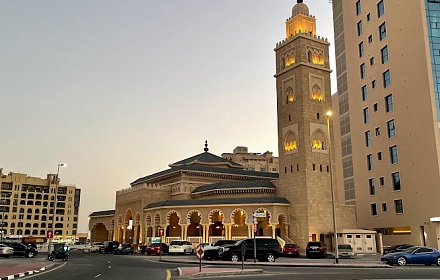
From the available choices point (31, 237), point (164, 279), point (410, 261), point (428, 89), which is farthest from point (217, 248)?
point (31, 237)

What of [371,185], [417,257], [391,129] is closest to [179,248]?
[417,257]

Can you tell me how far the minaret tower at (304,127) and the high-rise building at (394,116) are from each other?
6.32 m

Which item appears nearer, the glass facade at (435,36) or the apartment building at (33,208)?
the glass facade at (435,36)

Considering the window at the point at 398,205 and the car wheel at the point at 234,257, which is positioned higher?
the window at the point at 398,205

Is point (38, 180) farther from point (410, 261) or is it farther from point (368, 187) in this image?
point (410, 261)

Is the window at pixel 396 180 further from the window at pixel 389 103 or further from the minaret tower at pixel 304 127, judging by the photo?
the window at pixel 389 103

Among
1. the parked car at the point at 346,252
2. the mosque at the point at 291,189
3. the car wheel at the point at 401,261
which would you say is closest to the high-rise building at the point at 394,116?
the mosque at the point at 291,189

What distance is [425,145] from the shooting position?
151ft

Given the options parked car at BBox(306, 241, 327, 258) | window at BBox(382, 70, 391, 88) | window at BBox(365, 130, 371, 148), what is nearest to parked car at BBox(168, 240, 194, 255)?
parked car at BBox(306, 241, 327, 258)

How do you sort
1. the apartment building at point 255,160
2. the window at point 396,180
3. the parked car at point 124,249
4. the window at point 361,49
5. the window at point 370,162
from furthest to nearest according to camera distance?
the apartment building at point 255,160, the window at point 361,49, the window at point 370,162, the parked car at point 124,249, the window at point 396,180

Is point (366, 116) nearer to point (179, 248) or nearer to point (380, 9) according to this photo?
point (380, 9)

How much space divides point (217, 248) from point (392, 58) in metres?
33.5

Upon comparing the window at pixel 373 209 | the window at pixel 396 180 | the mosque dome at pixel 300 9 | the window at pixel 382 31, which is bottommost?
the window at pixel 373 209

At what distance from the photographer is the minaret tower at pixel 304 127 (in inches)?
2031
